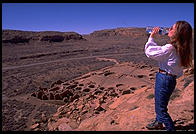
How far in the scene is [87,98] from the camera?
973 centimetres

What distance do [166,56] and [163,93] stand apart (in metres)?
0.56

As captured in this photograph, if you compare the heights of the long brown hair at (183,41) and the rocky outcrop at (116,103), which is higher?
the long brown hair at (183,41)

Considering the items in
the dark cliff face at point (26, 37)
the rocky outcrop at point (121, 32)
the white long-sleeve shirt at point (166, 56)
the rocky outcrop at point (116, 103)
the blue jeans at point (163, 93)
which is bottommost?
the rocky outcrop at point (116, 103)

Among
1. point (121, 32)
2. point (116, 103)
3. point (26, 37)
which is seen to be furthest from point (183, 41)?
point (121, 32)

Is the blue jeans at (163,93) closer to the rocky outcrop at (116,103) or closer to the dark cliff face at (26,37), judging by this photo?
the rocky outcrop at (116,103)

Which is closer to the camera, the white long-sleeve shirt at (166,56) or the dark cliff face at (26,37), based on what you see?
the white long-sleeve shirt at (166,56)

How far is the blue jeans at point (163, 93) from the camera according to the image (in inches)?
147

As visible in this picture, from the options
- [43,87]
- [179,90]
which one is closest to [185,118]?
[179,90]

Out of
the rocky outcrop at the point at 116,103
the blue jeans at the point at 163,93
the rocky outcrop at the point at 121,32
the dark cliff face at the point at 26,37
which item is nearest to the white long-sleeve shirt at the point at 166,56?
the blue jeans at the point at 163,93

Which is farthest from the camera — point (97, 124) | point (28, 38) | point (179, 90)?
point (28, 38)

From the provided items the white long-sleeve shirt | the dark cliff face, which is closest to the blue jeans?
the white long-sleeve shirt

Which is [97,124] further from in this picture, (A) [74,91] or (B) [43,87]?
(B) [43,87]

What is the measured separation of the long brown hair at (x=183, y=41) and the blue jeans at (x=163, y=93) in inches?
12.6

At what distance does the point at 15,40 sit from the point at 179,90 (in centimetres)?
3401
